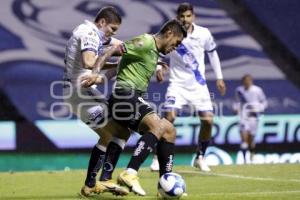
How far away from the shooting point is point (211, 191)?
10.2m

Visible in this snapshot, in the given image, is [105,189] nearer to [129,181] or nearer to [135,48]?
[129,181]

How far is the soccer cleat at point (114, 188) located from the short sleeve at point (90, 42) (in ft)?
4.68

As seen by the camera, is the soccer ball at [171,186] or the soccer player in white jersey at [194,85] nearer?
the soccer ball at [171,186]

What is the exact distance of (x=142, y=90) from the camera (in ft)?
30.5

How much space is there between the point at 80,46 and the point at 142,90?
34.2 inches

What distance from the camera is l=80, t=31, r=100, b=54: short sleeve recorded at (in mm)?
9320

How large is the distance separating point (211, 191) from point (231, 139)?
805 centimetres

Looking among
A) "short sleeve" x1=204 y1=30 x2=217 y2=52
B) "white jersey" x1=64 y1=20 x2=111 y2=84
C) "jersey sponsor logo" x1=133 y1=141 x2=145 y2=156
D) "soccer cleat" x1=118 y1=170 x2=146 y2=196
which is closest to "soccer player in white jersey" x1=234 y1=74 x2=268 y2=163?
"short sleeve" x1=204 y1=30 x2=217 y2=52

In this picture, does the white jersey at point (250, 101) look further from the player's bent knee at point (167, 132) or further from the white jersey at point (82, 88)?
the player's bent knee at point (167, 132)

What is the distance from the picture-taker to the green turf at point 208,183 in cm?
954

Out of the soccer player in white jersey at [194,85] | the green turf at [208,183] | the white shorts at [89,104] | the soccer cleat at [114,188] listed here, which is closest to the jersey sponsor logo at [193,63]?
the soccer player in white jersey at [194,85]

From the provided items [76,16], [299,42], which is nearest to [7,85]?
[76,16]

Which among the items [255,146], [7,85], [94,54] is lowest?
[255,146]

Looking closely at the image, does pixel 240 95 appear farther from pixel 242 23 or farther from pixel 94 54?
pixel 94 54
